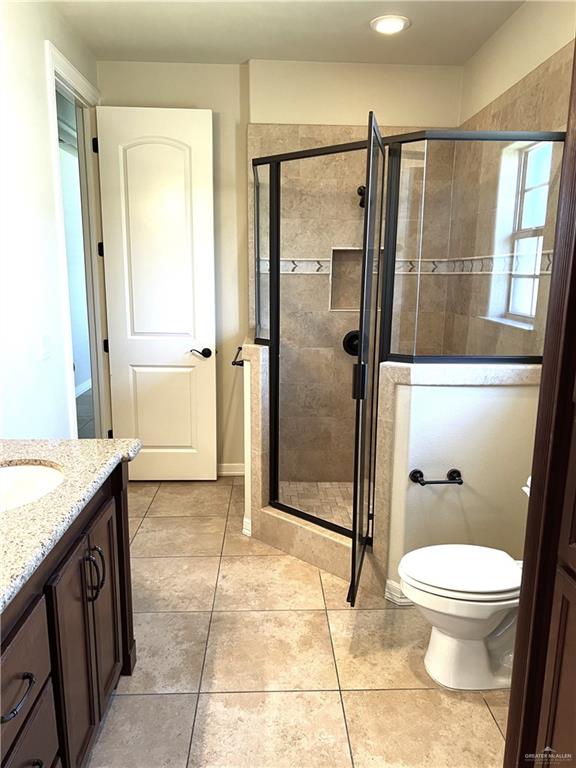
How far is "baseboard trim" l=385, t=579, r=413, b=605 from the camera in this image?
2371mm

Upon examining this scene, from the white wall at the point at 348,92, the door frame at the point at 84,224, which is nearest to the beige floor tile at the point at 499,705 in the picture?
the door frame at the point at 84,224

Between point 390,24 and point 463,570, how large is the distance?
2596 mm

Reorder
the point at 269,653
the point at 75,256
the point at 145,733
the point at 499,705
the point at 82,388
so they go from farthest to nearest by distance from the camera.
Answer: the point at 82,388, the point at 75,256, the point at 269,653, the point at 499,705, the point at 145,733

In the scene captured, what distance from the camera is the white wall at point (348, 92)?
3.24 m

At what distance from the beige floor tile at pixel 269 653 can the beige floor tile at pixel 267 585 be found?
60 millimetres

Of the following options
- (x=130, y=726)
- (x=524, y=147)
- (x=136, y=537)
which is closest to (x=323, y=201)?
(x=524, y=147)

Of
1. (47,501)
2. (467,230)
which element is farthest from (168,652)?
(467,230)

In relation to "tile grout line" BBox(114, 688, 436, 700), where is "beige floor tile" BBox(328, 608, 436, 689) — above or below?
below

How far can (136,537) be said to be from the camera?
2941mm

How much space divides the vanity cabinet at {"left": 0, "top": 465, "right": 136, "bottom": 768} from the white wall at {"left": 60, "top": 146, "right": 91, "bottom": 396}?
4032 millimetres

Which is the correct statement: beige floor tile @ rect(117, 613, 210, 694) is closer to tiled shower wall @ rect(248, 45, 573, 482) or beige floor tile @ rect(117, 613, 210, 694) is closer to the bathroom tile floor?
the bathroom tile floor

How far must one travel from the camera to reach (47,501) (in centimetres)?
128

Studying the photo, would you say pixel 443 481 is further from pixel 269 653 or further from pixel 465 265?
pixel 465 265

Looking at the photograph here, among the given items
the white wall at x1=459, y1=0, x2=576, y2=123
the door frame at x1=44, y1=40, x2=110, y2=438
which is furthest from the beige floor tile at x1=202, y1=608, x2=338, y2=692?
the white wall at x1=459, y1=0, x2=576, y2=123
